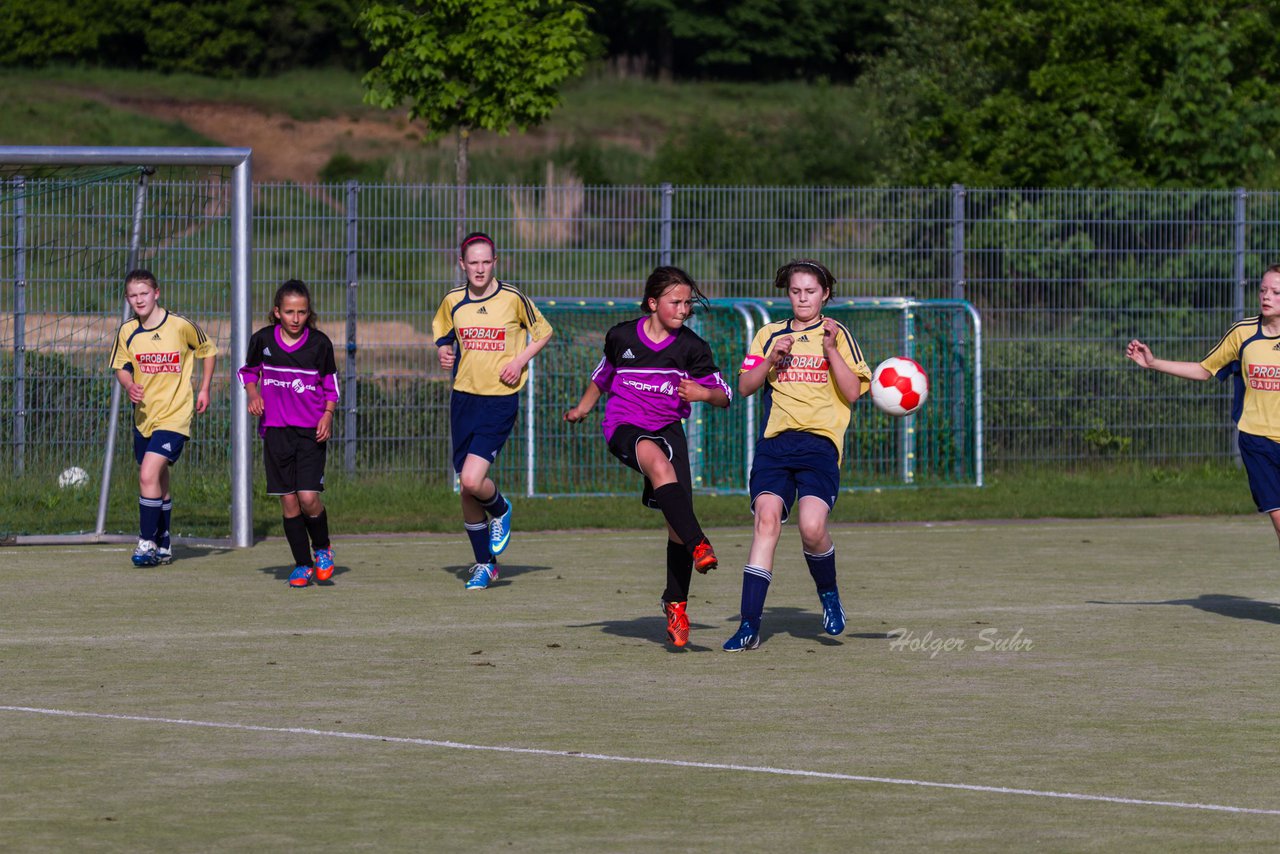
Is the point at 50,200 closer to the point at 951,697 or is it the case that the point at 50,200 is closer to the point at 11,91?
the point at 951,697

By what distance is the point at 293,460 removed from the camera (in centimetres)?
1171

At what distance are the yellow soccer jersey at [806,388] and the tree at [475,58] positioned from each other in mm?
11112

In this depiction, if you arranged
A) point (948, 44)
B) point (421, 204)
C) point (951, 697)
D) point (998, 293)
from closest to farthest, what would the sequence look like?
1. point (951, 697)
2. point (421, 204)
3. point (998, 293)
4. point (948, 44)

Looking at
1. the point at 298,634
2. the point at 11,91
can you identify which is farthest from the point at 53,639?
the point at 11,91

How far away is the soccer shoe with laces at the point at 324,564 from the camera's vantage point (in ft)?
38.2

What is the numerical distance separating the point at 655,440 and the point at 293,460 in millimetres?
3242

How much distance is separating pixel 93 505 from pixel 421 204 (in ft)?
14.0

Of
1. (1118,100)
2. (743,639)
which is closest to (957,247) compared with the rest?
(1118,100)

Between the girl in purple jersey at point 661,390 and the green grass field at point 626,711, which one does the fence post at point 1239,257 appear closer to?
the green grass field at point 626,711

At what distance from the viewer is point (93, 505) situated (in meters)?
14.6

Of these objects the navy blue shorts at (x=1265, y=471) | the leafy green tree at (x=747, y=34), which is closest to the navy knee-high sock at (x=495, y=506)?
the navy blue shorts at (x=1265, y=471)

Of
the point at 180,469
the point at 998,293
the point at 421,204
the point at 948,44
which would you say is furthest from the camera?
the point at 948,44

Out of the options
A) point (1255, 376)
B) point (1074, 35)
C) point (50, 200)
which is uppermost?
point (1074, 35)

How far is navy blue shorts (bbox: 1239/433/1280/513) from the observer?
10.2 metres
